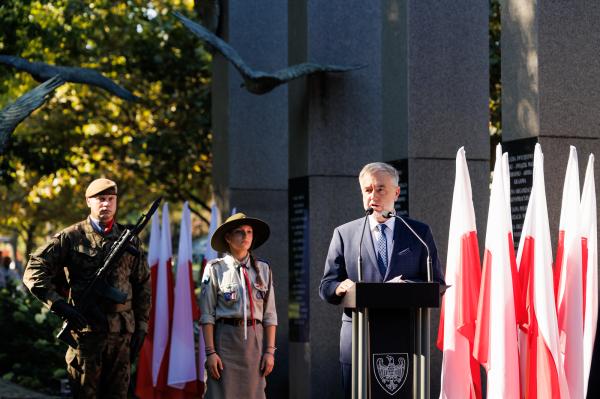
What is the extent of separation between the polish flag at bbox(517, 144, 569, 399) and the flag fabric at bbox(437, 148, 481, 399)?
450 millimetres

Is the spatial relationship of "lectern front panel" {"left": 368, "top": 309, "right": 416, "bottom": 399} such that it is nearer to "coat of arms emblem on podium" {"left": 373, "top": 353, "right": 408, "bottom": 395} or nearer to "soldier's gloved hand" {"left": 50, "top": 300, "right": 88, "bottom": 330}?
"coat of arms emblem on podium" {"left": 373, "top": 353, "right": 408, "bottom": 395}

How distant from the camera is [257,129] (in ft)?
52.5

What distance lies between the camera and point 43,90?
12.1 meters

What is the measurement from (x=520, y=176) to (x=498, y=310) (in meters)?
1.62

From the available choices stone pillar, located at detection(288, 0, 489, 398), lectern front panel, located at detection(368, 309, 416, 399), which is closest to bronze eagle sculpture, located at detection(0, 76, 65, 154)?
stone pillar, located at detection(288, 0, 489, 398)

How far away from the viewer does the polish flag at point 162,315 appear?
513 inches

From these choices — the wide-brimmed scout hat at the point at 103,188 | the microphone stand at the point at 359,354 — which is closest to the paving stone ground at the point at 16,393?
the wide-brimmed scout hat at the point at 103,188

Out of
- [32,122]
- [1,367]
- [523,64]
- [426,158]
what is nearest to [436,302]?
[523,64]

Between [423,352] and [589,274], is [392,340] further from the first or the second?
[589,274]

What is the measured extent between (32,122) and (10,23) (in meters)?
8.00

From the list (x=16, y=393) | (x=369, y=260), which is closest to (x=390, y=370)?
(x=369, y=260)

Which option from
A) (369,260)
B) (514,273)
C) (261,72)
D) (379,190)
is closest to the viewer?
(379,190)

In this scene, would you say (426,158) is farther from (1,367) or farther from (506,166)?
(1,367)

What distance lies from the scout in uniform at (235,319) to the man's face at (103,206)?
0.92 meters
